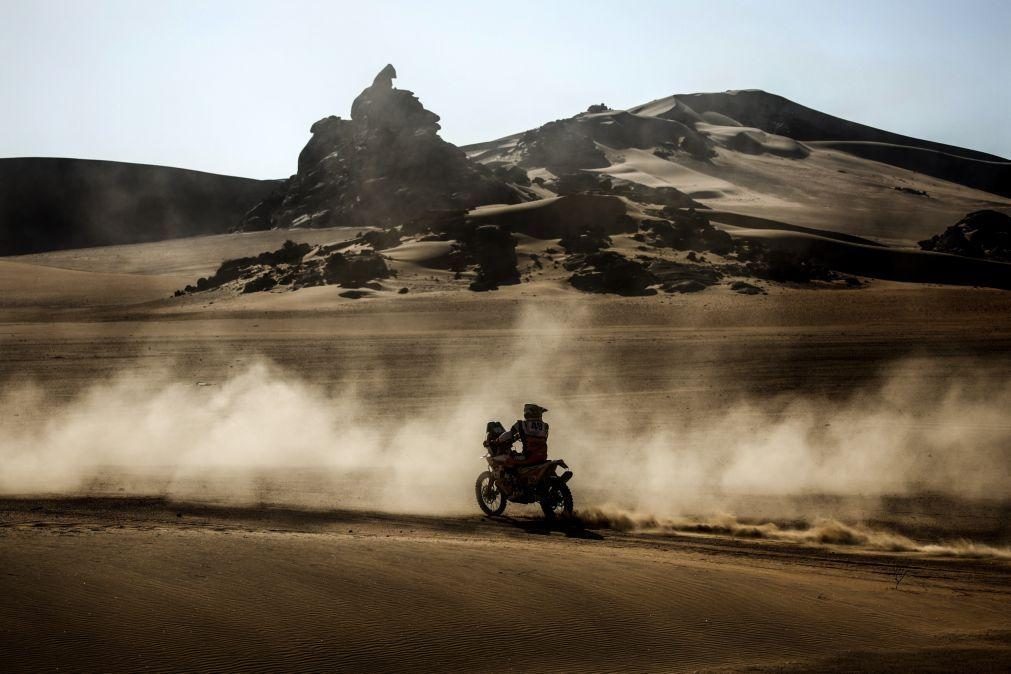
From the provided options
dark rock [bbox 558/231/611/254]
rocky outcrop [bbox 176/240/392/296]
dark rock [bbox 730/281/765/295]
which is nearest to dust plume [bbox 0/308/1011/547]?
dark rock [bbox 730/281/765/295]

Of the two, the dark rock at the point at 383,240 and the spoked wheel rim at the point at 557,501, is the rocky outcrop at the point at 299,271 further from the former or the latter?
the spoked wheel rim at the point at 557,501

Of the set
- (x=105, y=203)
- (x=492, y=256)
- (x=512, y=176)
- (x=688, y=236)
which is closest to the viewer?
(x=492, y=256)

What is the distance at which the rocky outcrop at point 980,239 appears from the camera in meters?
63.8

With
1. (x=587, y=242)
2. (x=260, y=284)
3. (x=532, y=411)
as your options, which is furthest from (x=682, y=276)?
(x=532, y=411)

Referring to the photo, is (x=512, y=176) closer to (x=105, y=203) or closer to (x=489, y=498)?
(x=105, y=203)

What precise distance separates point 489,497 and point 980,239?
200 ft

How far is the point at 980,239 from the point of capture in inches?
2598

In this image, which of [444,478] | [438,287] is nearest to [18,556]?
[444,478]

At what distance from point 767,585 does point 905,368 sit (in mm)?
20792

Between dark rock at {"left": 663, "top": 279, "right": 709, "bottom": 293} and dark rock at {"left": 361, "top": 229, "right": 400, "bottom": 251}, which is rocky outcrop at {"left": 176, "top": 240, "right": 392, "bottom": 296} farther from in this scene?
dark rock at {"left": 663, "top": 279, "right": 709, "bottom": 293}

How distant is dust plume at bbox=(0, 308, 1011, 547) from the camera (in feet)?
51.0

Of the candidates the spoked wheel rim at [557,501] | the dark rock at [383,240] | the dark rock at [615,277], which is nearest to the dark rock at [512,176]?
the dark rock at [383,240]

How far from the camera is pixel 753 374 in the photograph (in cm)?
2800

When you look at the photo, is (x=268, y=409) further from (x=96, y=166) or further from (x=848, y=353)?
(x=96, y=166)
